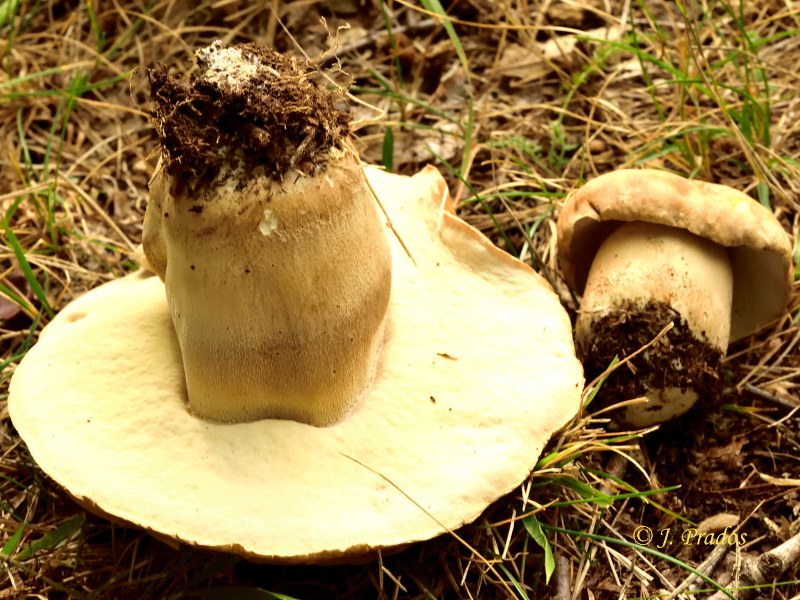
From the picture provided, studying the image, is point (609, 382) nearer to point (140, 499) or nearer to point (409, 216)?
point (409, 216)

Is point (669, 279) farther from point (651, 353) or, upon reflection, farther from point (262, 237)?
point (262, 237)

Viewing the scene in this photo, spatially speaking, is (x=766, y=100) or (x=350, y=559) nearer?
(x=350, y=559)

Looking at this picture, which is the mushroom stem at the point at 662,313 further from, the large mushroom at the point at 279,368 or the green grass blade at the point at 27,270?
the green grass blade at the point at 27,270

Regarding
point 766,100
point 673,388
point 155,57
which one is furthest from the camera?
point 155,57

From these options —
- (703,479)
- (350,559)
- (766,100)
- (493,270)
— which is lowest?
(703,479)

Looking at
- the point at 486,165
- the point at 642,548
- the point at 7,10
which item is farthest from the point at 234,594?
the point at 7,10

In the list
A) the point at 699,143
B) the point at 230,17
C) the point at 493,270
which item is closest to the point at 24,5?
the point at 230,17

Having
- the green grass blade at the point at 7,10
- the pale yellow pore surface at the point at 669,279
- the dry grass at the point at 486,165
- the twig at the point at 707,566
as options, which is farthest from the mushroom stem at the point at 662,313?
the green grass blade at the point at 7,10
